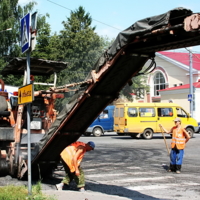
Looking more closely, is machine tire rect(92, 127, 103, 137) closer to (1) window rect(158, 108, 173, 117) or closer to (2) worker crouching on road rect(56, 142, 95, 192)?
(1) window rect(158, 108, 173, 117)

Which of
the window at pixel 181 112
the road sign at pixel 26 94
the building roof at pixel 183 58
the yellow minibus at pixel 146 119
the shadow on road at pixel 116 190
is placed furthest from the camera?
the building roof at pixel 183 58

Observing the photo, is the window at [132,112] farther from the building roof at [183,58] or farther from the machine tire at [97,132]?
the building roof at [183,58]

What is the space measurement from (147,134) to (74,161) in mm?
17070

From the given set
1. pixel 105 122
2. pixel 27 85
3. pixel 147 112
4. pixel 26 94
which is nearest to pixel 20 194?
pixel 26 94

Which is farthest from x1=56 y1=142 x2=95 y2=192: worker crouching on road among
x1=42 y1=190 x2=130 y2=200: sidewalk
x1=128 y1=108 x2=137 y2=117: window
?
x1=128 y1=108 x2=137 y2=117: window

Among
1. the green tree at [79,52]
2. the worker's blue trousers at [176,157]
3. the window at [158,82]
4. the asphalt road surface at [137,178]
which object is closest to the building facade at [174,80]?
the window at [158,82]

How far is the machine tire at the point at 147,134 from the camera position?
24.6m

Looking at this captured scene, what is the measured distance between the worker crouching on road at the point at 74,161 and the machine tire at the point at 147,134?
16.5 metres

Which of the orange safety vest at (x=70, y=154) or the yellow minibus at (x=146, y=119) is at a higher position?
the yellow minibus at (x=146, y=119)

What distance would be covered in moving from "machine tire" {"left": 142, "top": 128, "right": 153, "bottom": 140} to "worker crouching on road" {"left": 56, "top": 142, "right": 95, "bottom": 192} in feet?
54.2

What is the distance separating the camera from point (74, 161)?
804 centimetres

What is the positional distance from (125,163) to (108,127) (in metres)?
15.6

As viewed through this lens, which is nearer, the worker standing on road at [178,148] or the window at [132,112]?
the worker standing on road at [178,148]

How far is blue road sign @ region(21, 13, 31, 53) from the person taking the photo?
22.9ft
